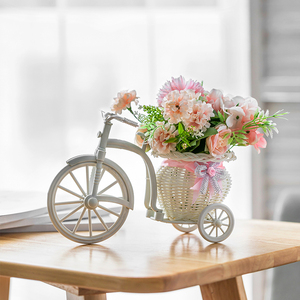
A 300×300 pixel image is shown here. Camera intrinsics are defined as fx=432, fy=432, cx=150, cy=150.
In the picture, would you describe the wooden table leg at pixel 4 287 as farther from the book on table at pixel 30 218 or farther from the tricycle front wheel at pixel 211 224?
the tricycle front wheel at pixel 211 224

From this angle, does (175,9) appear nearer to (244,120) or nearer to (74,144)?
(74,144)

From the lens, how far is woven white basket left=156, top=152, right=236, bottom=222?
807 mm

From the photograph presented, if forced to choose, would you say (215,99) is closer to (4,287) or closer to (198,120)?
(198,120)

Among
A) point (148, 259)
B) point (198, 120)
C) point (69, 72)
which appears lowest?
point (148, 259)

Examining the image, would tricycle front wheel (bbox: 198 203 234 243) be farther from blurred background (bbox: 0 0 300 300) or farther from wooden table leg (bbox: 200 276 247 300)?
blurred background (bbox: 0 0 300 300)

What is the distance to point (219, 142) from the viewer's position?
75 cm

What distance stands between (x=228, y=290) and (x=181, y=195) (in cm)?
21

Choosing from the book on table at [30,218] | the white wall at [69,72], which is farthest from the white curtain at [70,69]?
the book on table at [30,218]

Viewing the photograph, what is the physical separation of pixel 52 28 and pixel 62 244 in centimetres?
113

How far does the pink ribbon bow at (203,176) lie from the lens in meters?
0.79

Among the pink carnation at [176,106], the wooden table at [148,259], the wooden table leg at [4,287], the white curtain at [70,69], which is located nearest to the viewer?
the wooden table at [148,259]

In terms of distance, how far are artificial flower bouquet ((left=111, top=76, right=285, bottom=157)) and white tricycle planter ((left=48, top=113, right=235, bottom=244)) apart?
0.09 feet

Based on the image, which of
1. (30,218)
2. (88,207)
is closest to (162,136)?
(88,207)

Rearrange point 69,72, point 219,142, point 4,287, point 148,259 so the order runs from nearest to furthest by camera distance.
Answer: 1. point 148,259
2. point 219,142
3. point 4,287
4. point 69,72
